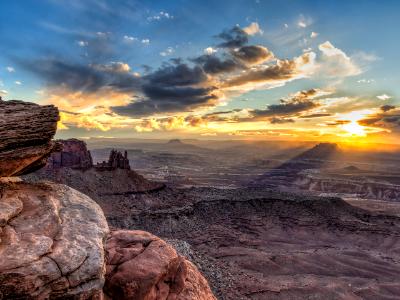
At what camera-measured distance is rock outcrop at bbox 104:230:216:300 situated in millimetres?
13969

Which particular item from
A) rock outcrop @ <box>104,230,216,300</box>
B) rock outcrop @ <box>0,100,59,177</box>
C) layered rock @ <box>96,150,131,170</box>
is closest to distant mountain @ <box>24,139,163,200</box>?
layered rock @ <box>96,150,131,170</box>

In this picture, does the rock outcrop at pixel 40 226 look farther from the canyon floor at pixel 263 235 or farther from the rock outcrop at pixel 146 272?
the canyon floor at pixel 263 235

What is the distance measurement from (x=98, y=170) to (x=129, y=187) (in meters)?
11.2

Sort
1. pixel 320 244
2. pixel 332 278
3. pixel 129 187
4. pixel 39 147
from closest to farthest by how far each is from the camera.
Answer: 1. pixel 39 147
2. pixel 332 278
3. pixel 320 244
4. pixel 129 187

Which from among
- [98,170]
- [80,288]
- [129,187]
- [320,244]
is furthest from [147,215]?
[80,288]

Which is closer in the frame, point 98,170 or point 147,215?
point 147,215

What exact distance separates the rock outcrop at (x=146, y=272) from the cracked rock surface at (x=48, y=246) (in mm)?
2354

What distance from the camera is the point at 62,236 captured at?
11750mm

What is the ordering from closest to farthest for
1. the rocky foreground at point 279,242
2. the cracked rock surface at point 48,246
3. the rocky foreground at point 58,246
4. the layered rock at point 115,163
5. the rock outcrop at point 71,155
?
the cracked rock surface at point 48,246, the rocky foreground at point 58,246, the rocky foreground at point 279,242, the layered rock at point 115,163, the rock outcrop at point 71,155

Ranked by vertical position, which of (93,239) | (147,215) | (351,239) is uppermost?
(93,239)

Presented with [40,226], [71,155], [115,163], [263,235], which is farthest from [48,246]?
[71,155]

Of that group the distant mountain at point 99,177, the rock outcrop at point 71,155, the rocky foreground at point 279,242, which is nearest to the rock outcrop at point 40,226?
the rocky foreground at point 279,242

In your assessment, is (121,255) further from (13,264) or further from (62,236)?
(13,264)

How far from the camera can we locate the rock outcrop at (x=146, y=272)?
45.8ft
